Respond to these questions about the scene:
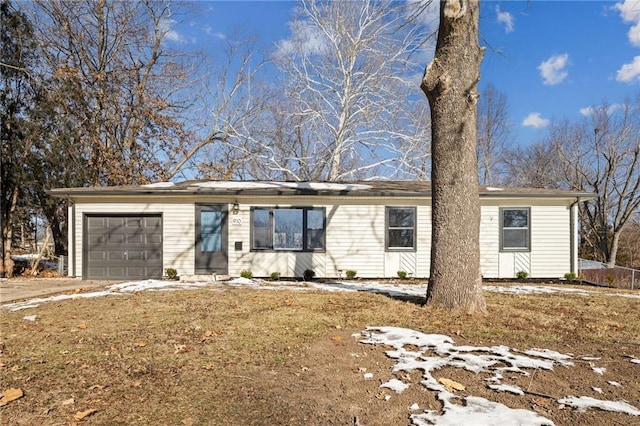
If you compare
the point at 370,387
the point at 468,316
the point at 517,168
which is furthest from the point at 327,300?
the point at 517,168

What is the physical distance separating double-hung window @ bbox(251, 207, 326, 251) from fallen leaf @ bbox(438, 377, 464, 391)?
8.29 metres

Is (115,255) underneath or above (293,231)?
underneath

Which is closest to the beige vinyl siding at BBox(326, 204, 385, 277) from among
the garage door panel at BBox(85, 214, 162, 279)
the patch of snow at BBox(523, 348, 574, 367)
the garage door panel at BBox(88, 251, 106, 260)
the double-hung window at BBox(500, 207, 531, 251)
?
the double-hung window at BBox(500, 207, 531, 251)

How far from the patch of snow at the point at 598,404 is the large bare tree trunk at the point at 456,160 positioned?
272cm

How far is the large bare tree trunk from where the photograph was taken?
18.3ft

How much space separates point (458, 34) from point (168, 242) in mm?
9166

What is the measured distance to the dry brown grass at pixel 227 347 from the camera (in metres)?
2.72

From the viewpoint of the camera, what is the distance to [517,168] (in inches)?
1086

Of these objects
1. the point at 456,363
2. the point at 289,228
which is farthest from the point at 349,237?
the point at 456,363

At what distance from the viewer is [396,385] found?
305 cm

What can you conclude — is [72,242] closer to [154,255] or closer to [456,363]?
[154,255]

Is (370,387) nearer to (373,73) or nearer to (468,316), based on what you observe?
(468,316)

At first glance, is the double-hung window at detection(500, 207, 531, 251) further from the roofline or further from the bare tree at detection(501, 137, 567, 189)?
the bare tree at detection(501, 137, 567, 189)

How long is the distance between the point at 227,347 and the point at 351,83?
16.5 meters
